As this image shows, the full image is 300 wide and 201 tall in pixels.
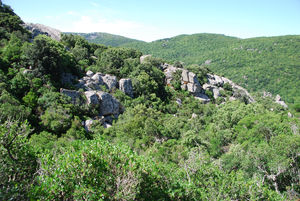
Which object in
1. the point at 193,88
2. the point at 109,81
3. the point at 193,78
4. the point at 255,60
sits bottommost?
the point at 193,88

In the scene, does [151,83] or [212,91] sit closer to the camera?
[151,83]

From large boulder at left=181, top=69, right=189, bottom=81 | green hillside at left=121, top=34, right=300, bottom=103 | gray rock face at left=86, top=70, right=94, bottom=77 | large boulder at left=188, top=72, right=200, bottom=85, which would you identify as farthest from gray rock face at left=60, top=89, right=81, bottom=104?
green hillside at left=121, top=34, right=300, bottom=103

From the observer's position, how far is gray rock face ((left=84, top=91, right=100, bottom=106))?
37747 mm

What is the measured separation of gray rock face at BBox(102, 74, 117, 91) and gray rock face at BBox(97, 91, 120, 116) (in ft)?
18.7

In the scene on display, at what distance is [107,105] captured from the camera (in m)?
40.2

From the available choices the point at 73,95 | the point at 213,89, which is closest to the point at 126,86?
the point at 73,95

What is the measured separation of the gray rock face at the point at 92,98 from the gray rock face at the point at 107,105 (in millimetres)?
1065

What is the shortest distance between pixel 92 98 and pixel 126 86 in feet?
40.5

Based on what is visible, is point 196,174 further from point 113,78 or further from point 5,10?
point 5,10

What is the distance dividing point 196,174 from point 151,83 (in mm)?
43177

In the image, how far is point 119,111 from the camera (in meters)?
43.1

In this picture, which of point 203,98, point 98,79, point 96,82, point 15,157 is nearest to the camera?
point 15,157

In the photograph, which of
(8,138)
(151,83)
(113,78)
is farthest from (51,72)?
(8,138)

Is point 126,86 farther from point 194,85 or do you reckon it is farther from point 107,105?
point 194,85
